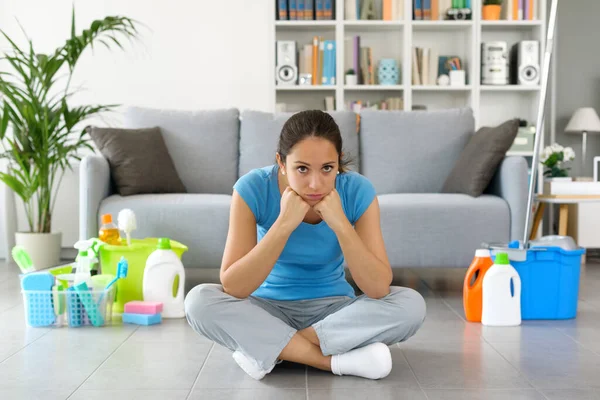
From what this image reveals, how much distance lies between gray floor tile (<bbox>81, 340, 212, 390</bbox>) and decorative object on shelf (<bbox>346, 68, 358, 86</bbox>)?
3.07 metres

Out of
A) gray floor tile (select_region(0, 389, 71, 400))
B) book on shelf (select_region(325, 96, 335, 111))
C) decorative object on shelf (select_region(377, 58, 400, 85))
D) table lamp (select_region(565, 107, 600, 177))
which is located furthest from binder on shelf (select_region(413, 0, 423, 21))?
gray floor tile (select_region(0, 389, 71, 400))

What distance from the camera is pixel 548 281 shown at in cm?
279

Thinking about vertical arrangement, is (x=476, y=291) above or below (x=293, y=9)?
below

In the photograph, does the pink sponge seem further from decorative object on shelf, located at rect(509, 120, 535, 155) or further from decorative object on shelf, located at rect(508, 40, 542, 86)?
decorative object on shelf, located at rect(508, 40, 542, 86)

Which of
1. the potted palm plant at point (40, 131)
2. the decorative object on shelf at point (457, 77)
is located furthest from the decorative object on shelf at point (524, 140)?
the potted palm plant at point (40, 131)

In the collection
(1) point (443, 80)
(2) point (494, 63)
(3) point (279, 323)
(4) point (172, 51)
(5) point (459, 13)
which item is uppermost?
(5) point (459, 13)

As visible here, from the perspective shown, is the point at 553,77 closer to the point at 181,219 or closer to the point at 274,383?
the point at 181,219

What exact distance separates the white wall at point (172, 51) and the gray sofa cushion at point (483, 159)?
1.82 m

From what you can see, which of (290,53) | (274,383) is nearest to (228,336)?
(274,383)

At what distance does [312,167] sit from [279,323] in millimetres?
430

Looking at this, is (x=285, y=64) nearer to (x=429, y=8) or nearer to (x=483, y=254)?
(x=429, y=8)

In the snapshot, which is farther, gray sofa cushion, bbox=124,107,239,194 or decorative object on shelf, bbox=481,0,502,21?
decorative object on shelf, bbox=481,0,502,21

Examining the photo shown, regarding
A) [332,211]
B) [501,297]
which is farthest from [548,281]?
[332,211]

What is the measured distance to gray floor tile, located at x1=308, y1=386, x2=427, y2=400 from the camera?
70.6 inches
